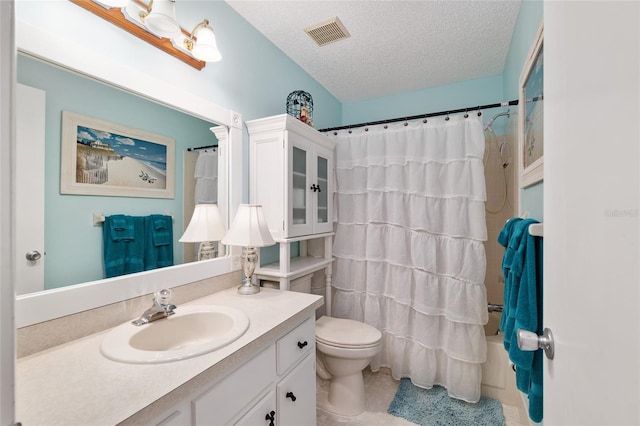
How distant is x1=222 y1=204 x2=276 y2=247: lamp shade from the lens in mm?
1407

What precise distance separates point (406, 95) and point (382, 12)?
1.20 meters

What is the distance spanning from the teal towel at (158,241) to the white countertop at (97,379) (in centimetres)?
32

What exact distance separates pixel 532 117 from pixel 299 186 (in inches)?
50.4

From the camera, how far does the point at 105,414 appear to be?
594 mm

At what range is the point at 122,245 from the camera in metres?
1.09

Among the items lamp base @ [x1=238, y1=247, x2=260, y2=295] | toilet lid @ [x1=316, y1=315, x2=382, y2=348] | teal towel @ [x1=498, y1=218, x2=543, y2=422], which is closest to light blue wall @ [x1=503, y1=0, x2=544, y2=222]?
teal towel @ [x1=498, y1=218, x2=543, y2=422]

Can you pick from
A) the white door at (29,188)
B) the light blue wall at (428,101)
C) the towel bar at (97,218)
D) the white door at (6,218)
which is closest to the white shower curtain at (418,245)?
the light blue wall at (428,101)

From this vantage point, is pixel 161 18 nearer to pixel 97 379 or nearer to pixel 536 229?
pixel 97 379

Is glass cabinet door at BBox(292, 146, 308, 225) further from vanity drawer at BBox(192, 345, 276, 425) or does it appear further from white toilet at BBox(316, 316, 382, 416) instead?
vanity drawer at BBox(192, 345, 276, 425)

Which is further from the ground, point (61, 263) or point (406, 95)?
point (406, 95)

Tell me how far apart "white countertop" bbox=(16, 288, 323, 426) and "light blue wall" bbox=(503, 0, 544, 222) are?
1.24m

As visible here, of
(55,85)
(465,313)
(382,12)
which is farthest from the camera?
(465,313)
